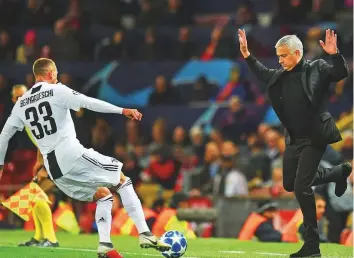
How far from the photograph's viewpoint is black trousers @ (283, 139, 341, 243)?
10828 mm

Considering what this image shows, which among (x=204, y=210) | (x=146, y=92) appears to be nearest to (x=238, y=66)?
(x=146, y=92)

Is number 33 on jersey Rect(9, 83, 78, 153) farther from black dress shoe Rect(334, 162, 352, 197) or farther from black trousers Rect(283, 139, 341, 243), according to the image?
black dress shoe Rect(334, 162, 352, 197)

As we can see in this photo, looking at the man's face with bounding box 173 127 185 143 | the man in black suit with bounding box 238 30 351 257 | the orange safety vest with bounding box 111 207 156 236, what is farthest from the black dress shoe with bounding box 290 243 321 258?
the man's face with bounding box 173 127 185 143

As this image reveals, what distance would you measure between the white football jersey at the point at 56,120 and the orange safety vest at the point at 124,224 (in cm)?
661

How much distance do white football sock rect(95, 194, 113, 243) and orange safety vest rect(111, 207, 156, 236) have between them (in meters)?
6.48

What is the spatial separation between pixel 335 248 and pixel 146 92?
336 inches

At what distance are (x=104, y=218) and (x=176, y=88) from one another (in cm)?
1047

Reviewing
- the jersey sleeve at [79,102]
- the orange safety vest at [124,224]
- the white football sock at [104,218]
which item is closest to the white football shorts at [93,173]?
the white football sock at [104,218]

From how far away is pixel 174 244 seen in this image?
10.6 meters

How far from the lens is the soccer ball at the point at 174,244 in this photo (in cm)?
1062

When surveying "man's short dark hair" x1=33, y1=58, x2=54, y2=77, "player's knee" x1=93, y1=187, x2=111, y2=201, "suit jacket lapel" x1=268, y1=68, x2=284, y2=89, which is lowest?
"player's knee" x1=93, y1=187, x2=111, y2=201

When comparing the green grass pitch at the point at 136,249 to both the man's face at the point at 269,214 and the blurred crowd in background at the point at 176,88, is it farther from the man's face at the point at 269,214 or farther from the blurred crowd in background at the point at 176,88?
the blurred crowd in background at the point at 176,88

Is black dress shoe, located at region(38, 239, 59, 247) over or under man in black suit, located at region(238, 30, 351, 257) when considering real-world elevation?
under

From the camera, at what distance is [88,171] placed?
10.6 m
